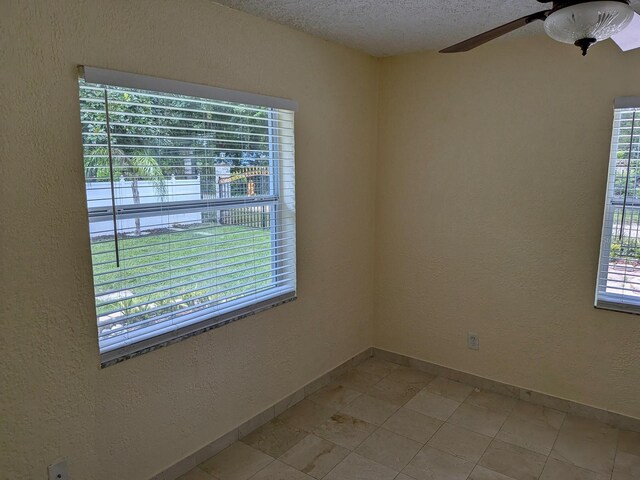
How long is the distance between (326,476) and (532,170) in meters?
2.09

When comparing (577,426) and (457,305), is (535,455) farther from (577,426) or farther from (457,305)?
(457,305)

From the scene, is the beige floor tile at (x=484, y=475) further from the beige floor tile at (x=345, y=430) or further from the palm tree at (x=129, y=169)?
the palm tree at (x=129, y=169)

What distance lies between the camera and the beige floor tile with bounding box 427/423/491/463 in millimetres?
2441

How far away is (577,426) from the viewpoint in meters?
2.69

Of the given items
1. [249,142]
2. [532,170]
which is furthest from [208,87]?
[532,170]

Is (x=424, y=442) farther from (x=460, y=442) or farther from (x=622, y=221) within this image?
(x=622, y=221)

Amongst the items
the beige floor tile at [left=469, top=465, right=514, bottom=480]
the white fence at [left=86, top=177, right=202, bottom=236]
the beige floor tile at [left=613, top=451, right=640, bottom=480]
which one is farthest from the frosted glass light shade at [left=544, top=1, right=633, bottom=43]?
the beige floor tile at [left=613, top=451, right=640, bottom=480]

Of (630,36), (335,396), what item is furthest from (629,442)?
(630,36)

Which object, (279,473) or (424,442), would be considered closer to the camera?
(279,473)

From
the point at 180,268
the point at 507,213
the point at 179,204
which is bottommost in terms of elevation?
the point at 180,268

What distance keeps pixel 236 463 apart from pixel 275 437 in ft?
0.95

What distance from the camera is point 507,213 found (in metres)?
2.92

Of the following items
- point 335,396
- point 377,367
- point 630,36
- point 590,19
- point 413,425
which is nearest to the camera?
point 590,19

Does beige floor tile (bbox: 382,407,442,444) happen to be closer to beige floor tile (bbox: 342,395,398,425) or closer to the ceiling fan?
beige floor tile (bbox: 342,395,398,425)
